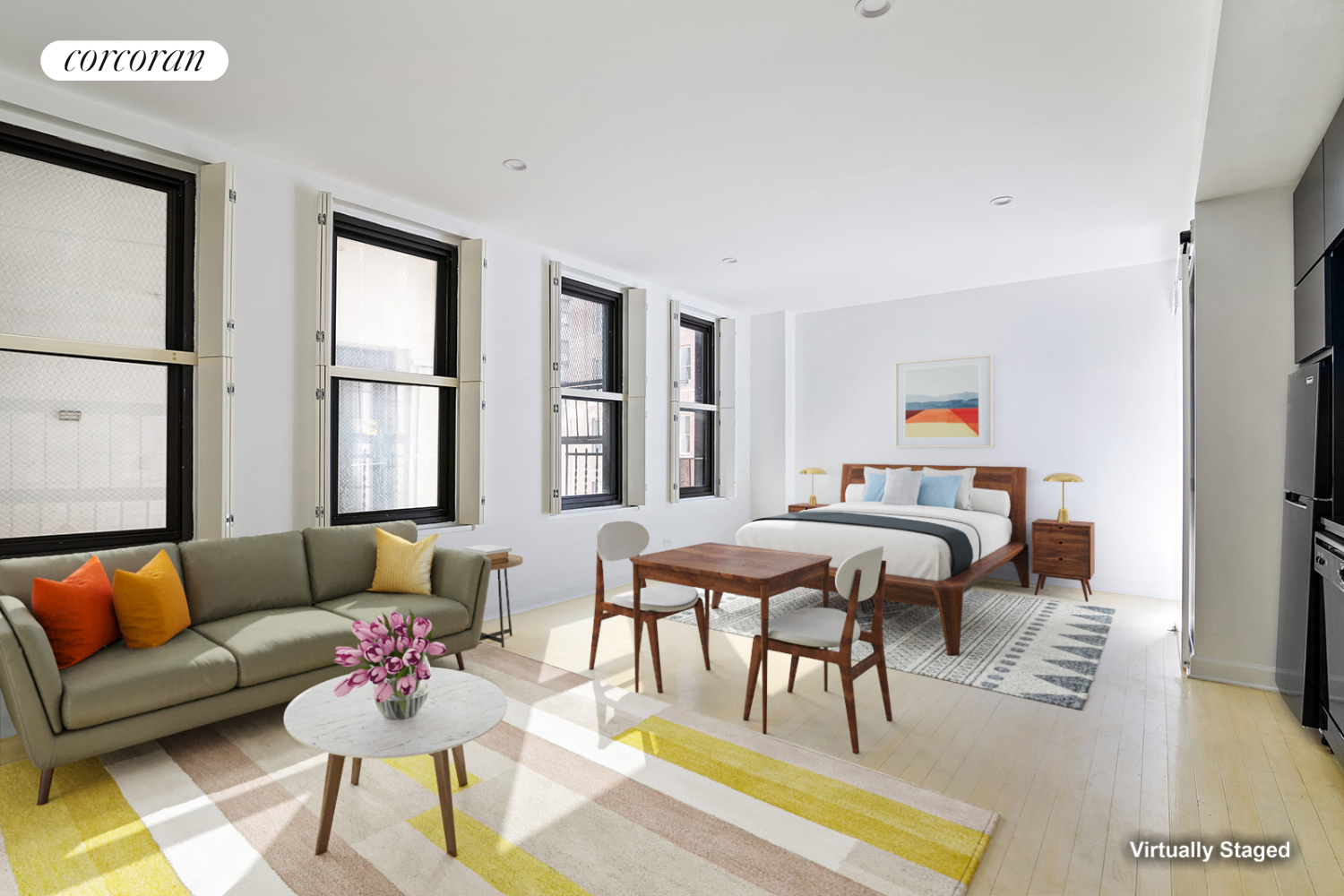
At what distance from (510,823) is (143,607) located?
71.2 inches

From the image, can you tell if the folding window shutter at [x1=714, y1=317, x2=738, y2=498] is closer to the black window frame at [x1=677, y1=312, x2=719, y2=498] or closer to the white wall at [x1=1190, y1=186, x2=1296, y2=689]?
the black window frame at [x1=677, y1=312, x2=719, y2=498]

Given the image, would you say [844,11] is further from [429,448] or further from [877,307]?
[877,307]

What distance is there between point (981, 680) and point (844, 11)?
3.27 m

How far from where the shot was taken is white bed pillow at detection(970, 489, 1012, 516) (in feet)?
19.7

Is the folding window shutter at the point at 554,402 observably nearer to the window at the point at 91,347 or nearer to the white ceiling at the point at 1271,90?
the window at the point at 91,347

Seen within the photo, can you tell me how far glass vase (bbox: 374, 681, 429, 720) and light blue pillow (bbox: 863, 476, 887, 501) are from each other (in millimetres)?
5186

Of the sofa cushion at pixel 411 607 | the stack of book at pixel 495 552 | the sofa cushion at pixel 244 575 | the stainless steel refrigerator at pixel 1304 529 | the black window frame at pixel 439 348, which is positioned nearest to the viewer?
the stainless steel refrigerator at pixel 1304 529

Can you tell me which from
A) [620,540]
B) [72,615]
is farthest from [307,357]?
[620,540]

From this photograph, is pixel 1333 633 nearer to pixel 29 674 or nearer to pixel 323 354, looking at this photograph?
pixel 29 674

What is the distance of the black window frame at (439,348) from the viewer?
4176 millimetres

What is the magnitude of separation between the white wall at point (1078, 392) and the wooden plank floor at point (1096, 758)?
6.59 feet

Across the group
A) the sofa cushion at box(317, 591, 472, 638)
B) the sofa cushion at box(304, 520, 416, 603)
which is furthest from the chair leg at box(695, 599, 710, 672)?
the sofa cushion at box(304, 520, 416, 603)

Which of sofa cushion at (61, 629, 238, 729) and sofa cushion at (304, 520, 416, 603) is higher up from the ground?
sofa cushion at (304, 520, 416, 603)

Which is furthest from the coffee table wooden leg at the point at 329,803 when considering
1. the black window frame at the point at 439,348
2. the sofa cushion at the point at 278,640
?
the black window frame at the point at 439,348
